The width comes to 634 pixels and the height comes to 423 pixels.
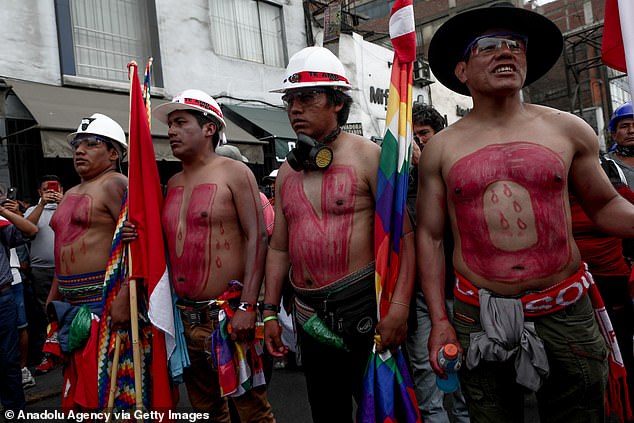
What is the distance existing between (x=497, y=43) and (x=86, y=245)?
2721mm

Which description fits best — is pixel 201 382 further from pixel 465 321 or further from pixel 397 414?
pixel 465 321

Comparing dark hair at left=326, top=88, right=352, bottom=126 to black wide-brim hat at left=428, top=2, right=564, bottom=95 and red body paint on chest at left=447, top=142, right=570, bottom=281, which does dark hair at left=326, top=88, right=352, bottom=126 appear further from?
red body paint on chest at left=447, top=142, right=570, bottom=281

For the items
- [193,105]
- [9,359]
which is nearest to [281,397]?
[9,359]

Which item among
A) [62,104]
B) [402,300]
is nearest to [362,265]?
[402,300]

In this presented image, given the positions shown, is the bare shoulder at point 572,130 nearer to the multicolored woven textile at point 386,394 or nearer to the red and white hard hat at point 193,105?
the multicolored woven textile at point 386,394

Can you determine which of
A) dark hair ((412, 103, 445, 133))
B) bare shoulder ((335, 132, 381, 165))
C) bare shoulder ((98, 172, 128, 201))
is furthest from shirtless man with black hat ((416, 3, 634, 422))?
bare shoulder ((98, 172, 128, 201))

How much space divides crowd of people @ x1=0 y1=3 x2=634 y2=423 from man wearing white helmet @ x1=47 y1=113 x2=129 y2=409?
1 cm

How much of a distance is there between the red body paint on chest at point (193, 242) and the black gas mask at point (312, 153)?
74cm

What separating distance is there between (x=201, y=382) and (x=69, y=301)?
1096 millimetres

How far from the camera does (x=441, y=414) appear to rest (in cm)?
326

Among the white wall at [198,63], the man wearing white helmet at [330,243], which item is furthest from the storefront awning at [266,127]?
the man wearing white helmet at [330,243]

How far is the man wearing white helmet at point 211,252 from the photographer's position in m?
2.93

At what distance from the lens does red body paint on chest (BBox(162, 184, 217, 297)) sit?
9.68 feet

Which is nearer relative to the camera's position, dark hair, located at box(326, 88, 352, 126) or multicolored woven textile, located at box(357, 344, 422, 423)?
multicolored woven textile, located at box(357, 344, 422, 423)
